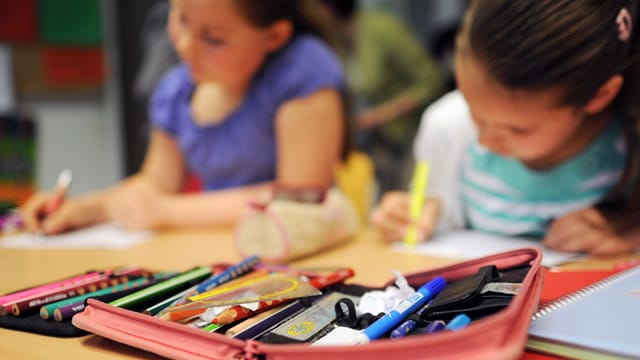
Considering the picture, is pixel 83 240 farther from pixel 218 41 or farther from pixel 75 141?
pixel 75 141

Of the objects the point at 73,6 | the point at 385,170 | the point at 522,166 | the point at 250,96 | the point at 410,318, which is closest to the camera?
the point at 410,318

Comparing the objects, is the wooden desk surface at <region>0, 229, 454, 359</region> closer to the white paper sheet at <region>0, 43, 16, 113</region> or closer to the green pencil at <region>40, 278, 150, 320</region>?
the green pencil at <region>40, 278, 150, 320</region>

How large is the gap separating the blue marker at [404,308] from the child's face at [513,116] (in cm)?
24

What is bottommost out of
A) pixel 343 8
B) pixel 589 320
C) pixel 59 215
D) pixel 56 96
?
pixel 589 320

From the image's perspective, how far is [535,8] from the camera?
1.96 feet

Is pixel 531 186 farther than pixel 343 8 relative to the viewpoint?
No

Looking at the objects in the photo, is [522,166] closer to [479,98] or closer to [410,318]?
[479,98]

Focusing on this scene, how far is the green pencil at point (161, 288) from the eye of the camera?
46 centimetres

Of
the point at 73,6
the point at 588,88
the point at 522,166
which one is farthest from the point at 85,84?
the point at 588,88

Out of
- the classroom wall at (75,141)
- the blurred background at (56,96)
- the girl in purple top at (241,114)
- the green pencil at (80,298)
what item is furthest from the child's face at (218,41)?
the classroom wall at (75,141)

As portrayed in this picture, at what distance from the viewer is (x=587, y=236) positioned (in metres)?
0.73

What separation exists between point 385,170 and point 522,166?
1281mm

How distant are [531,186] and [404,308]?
1.48ft

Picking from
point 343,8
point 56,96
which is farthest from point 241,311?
point 56,96
